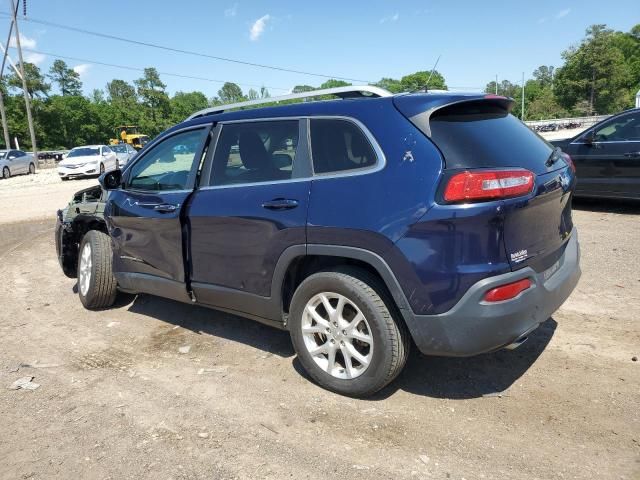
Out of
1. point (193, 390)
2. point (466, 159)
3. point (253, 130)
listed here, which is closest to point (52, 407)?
point (193, 390)

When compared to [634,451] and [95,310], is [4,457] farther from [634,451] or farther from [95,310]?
[634,451]

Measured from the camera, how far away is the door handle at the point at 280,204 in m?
3.22

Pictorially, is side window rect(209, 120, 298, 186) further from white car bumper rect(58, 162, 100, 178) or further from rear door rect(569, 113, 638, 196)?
white car bumper rect(58, 162, 100, 178)

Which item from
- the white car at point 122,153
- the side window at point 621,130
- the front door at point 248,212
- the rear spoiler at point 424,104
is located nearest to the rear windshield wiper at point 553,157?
the rear spoiler at point 424,104

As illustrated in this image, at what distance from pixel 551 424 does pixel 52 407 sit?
3065 mm

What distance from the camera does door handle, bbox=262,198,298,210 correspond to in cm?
322

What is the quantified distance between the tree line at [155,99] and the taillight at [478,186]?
58.4 meters

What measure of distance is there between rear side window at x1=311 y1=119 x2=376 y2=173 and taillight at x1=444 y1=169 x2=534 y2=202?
51 centimetres

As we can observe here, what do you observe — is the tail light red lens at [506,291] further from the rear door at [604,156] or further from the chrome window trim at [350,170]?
the rear door at [604,156]

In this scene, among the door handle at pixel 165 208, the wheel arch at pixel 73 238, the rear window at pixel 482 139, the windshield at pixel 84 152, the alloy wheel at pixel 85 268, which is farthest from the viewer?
the windshield at pixel 84 152

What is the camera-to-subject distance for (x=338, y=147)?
3158 mm

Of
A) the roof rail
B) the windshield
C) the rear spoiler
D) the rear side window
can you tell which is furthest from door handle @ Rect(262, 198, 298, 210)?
the windshield

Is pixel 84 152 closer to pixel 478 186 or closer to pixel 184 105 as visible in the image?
pixel 478 186

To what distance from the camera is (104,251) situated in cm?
498
